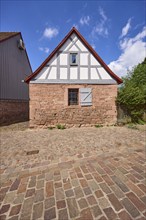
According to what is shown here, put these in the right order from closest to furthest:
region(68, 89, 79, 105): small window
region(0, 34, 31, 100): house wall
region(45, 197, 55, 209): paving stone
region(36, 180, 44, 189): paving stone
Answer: region(45, 197, 55, 209): paving stone < region(36, 180, 44, 189): paving stone < region(68, 89, 79, 105): small window < region(0, 34, 31, 100): house wall

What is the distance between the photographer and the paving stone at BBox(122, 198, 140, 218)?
63.4 inches

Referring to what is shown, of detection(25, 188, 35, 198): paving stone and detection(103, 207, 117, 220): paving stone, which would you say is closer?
detection(103, 207, 117, 220): paving stone

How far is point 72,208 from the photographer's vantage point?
171 centimetres

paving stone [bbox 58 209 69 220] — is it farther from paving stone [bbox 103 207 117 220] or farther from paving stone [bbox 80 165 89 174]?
paving stone [bbox 80 165 89 174]

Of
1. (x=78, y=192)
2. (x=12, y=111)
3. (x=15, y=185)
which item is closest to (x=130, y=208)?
(x=78, y=192)

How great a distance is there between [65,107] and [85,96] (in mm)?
1540

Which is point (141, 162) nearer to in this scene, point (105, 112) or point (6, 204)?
point (6, 204)

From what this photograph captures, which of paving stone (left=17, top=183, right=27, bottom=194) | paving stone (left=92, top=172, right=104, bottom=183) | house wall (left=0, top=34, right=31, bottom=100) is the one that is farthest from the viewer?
house wall (left=0, top=34, right=31, bottom=100)

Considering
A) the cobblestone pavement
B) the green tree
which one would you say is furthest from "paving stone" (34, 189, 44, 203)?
the green tree

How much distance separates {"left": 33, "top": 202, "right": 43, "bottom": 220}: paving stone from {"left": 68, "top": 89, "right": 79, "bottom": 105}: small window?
6796 mm

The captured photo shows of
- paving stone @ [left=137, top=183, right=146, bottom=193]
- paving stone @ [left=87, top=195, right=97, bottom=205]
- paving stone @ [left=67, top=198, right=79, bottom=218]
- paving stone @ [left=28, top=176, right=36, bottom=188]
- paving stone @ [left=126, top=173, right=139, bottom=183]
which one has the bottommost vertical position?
paving stone @ [left=28, top=176, right=36, bottom=188]

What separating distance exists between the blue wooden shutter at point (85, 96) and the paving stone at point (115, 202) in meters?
6.46

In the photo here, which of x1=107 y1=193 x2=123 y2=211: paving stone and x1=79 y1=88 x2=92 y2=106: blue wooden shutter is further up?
x1=79 y1=88 x2=92 y2=106: blue wooden shutter

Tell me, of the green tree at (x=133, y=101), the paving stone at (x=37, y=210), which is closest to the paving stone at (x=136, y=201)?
the paving stone at (x=37, y=210)
